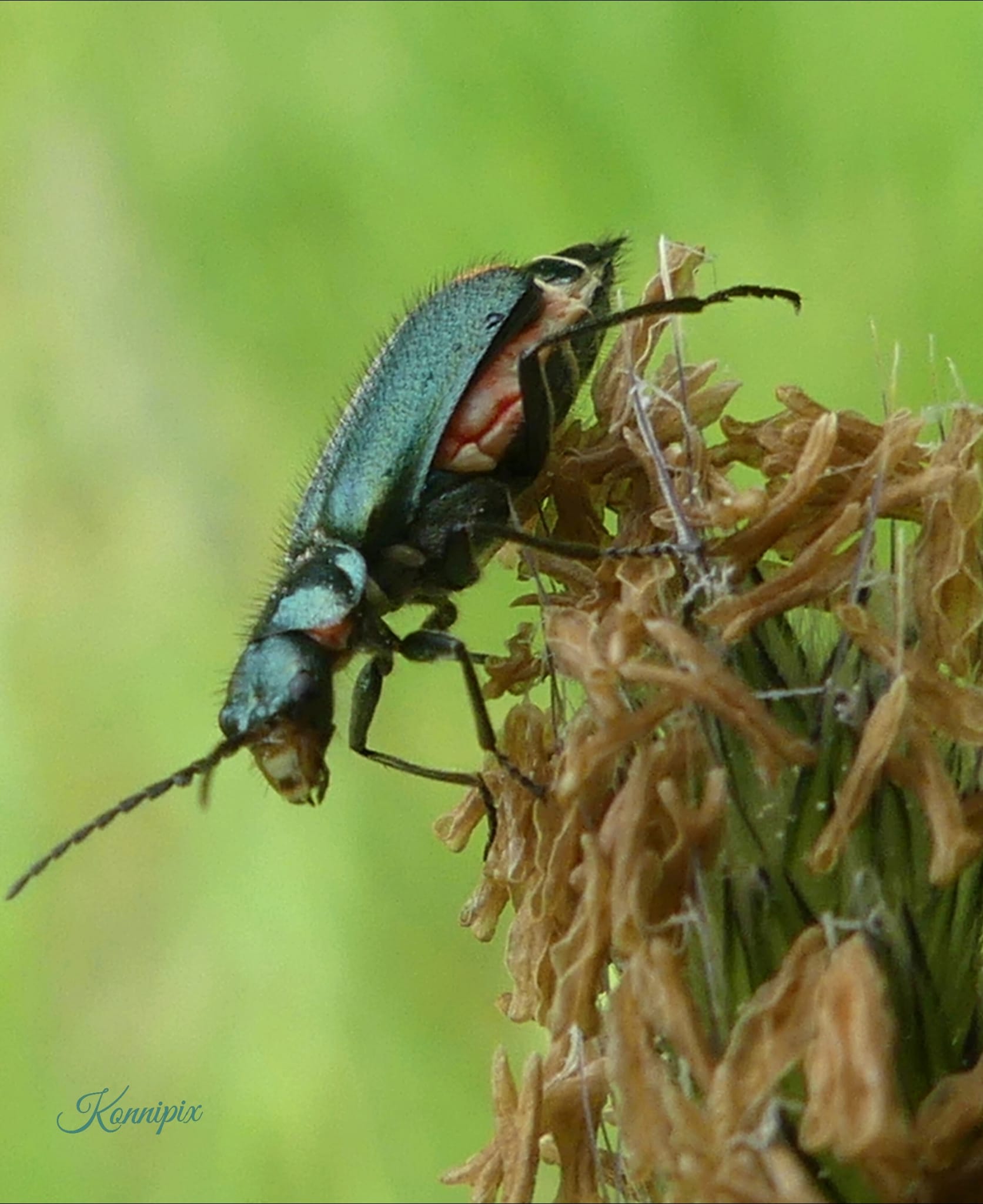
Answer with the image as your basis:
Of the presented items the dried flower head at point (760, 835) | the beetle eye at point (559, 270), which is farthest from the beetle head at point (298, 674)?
the beetle eye at point (559, 270)

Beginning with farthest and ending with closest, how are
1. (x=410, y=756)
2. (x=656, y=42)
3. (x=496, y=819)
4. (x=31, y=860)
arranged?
(x=656, y=42)
(x=410, y=756)
(x=31, y=860)
(x=496, y=819)

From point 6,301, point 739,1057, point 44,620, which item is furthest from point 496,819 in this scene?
point 6,301

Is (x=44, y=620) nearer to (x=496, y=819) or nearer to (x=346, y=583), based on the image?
(x=346, y=583)

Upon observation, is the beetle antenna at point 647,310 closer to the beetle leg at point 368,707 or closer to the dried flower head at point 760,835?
the dried flower head at point 760,835

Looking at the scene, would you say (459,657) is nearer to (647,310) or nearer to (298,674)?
(298,674)
